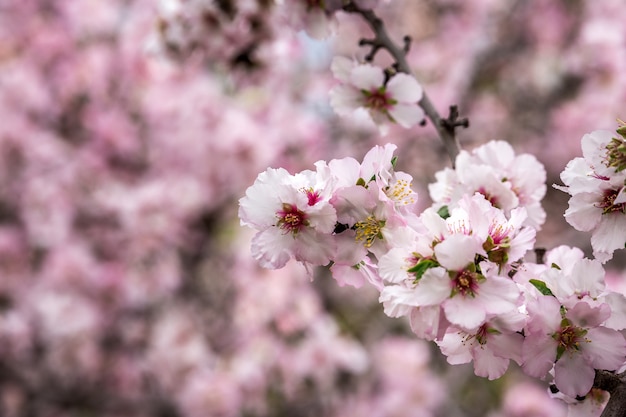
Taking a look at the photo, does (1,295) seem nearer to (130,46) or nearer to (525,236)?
(130,46)

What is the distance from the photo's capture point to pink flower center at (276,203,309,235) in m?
0.78

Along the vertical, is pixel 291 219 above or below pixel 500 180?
above

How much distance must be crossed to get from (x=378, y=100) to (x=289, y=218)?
0.48 meters

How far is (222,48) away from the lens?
1.83 meters

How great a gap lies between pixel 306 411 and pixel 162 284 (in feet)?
4.05

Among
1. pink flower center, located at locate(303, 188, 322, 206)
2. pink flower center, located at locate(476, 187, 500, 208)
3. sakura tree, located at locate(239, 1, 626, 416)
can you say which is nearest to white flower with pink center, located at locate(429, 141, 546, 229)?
pink flower center, located at locate(476, 187, 500, 208)

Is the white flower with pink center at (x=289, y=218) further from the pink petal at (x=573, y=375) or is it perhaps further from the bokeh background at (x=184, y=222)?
the bokeh background at (x=184, y=222)

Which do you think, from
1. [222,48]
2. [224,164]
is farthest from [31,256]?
[222,48]

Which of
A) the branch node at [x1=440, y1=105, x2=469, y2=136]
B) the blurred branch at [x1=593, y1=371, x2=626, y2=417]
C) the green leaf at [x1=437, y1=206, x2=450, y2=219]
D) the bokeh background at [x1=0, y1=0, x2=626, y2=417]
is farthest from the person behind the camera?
the bokeh background at [x1=0, y1=0, x2=626, y2=417]

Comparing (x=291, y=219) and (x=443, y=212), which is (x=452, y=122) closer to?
(x=443, y=212)

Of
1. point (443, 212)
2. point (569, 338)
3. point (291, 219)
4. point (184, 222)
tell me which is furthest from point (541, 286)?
point (184, 222)

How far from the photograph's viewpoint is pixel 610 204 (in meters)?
0.78

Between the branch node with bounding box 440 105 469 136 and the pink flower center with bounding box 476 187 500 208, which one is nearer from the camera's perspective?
the pink flower center with bounding box 476 187 500 208

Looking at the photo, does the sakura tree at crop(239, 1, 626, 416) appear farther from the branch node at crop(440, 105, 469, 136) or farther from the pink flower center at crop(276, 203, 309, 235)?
the branch node at crop(440, 105, 469, 136)
